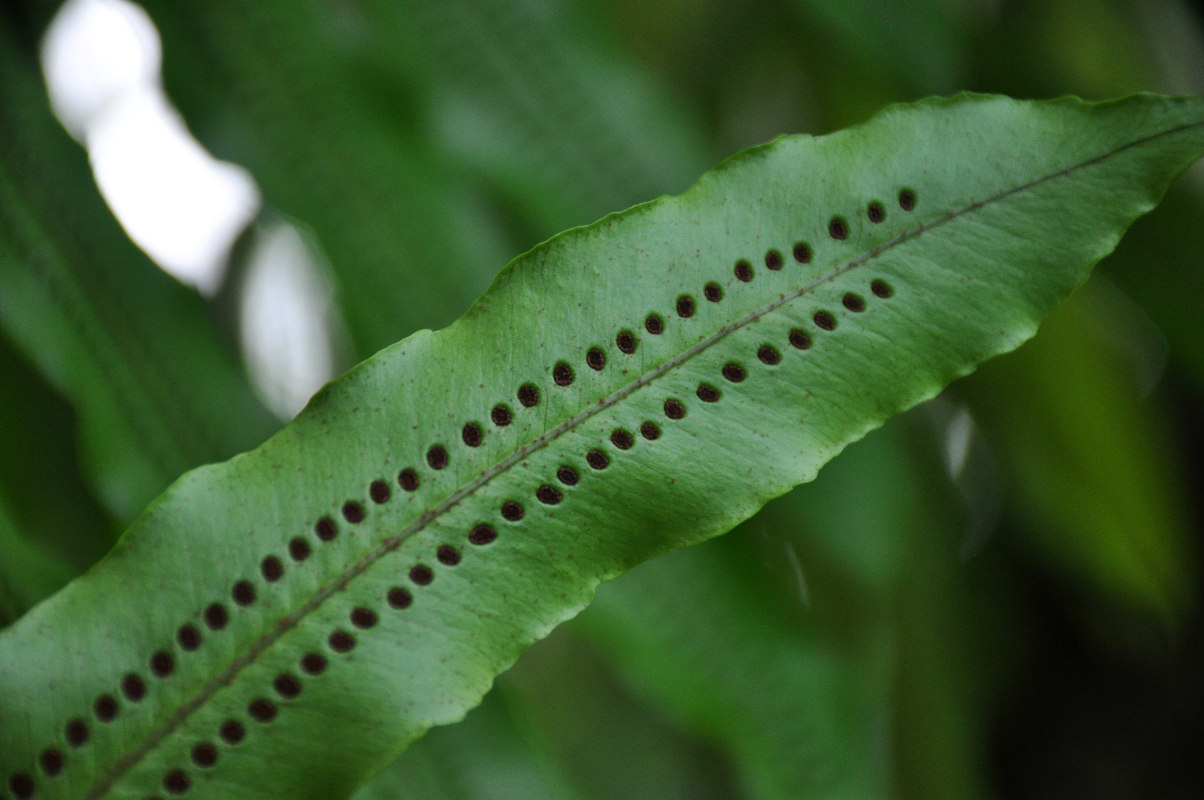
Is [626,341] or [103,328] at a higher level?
[103,328]

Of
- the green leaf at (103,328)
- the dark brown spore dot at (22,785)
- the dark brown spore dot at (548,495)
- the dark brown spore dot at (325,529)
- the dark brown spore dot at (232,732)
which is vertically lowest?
the dark brown spore dot at (232,732)

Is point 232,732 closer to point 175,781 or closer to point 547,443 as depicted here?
point 175,781

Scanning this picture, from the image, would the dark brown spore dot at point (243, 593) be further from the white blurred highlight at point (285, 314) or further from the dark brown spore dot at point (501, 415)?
the white blurred highlight at point (285, 314)

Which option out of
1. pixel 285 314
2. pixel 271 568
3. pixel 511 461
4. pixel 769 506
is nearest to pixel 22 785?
pixel 271 568

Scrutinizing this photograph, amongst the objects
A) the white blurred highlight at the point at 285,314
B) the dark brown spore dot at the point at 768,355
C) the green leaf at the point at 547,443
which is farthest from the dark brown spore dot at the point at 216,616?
the white blurred highlight at the point at 285,314

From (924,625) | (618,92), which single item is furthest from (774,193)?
(924,625)

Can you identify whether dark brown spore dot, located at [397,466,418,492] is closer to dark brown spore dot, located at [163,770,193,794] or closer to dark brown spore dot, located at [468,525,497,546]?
dark brown spore dot, located at [468,525,497,546]
